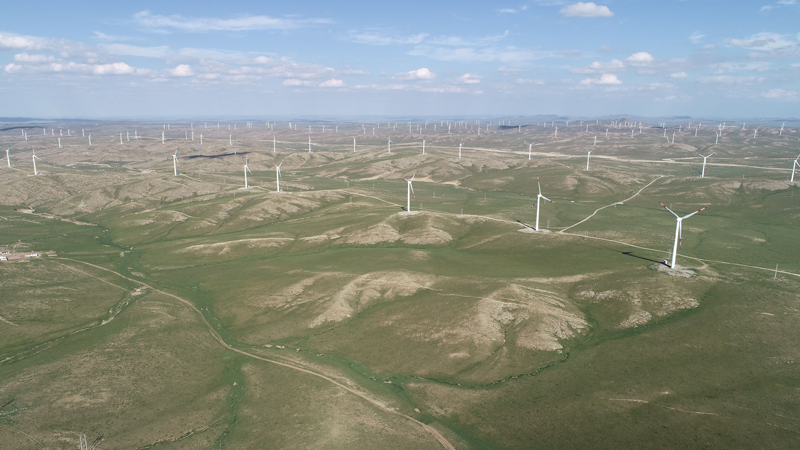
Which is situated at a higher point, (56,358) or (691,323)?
(691,323)

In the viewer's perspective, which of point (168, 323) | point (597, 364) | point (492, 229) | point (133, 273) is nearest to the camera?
point (597, 364)

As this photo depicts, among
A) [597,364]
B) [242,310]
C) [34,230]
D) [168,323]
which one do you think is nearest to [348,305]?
[242,310]

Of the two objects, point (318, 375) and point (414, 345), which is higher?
point (414, 345)

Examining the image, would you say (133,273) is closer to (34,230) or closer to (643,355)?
(34,230)

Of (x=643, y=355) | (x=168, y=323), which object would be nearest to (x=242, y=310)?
(x=168, y=323)

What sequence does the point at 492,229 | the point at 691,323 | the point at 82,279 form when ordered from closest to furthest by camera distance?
the point at 691,323 < the point at 82,279 < the point at 492,229


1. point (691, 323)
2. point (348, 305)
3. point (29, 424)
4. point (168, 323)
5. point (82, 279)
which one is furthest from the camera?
point (82, 279)

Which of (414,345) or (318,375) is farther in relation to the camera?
(414,345)

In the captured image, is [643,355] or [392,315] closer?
[643,355]

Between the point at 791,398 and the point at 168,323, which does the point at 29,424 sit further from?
the point at 791,398
